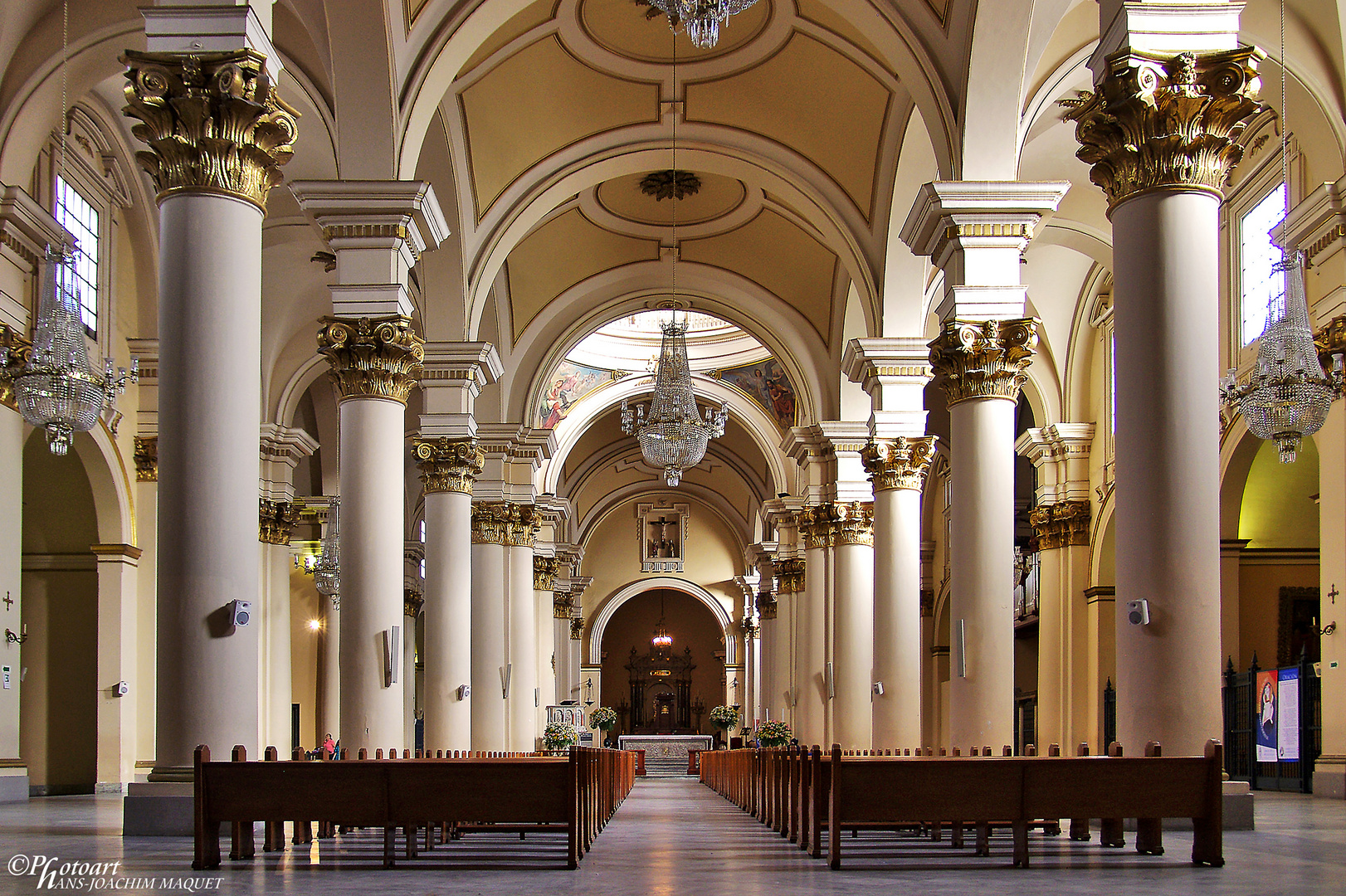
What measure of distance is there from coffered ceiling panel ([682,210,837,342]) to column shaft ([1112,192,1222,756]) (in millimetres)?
10831

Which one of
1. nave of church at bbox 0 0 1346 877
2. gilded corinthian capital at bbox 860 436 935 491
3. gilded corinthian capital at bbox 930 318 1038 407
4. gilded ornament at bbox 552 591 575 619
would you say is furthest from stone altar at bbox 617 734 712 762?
gilded corinthian capital at bbox 930 318 1038 407

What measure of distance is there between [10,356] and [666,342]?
26.9ft

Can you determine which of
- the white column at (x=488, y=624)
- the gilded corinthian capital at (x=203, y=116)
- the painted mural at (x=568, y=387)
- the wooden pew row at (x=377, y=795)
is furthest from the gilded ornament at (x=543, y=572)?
the wooden pew row at (x=377, y=795)

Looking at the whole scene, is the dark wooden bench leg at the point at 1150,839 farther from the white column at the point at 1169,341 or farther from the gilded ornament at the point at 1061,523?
the gilded ornament at the point at 1061,523

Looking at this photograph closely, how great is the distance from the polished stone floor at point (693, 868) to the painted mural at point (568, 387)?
712 inches

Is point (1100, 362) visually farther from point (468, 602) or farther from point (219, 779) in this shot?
point (219, 779)

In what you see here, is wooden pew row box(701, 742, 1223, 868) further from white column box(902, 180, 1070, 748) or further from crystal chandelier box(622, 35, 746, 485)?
crystal chandelier box(622, 35, 746, 485)

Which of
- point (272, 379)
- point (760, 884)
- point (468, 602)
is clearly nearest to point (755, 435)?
point (272, 379)

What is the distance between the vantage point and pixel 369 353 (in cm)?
1038

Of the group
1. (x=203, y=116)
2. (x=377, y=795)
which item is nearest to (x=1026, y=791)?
(x=377, y=795)

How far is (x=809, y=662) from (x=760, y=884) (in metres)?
13.6

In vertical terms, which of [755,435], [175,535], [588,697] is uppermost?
[755,435]

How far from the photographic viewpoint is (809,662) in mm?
18734

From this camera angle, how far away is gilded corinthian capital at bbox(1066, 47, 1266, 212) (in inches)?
263
